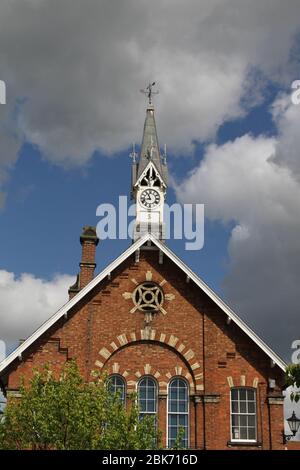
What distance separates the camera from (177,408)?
26.2 metres

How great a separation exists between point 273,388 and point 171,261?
6645 millimetres

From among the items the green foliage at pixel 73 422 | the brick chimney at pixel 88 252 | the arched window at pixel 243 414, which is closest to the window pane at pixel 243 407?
the arched window at pixel 243 414

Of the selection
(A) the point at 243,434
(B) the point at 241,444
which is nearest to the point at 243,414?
(A) the point at 243,434

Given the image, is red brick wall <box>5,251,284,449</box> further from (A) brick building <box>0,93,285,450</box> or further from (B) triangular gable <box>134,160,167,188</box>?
(B) triangular gable <box>134,160,167,188</box>

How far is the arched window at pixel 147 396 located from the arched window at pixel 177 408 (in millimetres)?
637

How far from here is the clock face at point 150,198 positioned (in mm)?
32625

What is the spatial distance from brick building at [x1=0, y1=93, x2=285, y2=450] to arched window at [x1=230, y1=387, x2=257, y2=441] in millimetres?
39

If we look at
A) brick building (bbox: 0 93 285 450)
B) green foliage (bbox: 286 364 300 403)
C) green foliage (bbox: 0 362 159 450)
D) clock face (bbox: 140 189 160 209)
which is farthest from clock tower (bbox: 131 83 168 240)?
green foliage (bbox: 286 364 300 403)

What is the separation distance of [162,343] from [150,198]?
855cm

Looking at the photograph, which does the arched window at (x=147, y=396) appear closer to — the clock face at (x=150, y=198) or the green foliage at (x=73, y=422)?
the green foliage at (x=73, y=422)

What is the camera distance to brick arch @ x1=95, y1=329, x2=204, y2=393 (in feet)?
86.7
